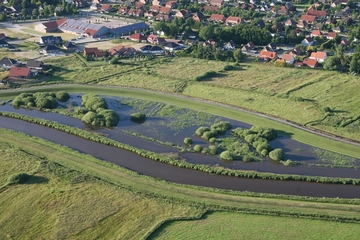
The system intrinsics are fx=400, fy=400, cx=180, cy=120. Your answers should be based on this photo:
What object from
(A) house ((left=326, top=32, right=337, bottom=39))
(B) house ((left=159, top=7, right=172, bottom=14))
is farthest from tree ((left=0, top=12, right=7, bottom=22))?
(A) house ((left=326, top=32, right=337, bottom=39))

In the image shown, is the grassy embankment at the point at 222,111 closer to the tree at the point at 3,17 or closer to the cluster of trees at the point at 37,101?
the cluster of trees at the point at 37,101

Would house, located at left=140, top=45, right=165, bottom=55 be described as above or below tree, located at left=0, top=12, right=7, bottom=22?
below

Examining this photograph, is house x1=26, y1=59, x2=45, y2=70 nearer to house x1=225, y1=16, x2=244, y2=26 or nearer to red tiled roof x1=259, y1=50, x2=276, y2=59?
red tiled roof x1=259, y1=50, x2=276, y2=59

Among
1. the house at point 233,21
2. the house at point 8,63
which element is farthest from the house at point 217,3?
the house at point 8,63

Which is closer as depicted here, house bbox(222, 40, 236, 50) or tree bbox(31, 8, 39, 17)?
house bbox(222, 40, 236, 50)

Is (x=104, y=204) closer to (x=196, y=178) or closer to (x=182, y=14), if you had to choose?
(x=196, y=178)

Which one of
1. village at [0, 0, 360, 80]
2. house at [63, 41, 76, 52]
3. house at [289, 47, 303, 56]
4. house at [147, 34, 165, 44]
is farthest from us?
house at [147, 34, 165, 44]

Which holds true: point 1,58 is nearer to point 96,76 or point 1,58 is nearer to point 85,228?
point 96,76

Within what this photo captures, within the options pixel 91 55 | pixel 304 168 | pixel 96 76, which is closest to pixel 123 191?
pixel 304 168
